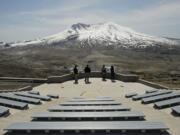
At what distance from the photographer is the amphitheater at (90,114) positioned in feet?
39.9

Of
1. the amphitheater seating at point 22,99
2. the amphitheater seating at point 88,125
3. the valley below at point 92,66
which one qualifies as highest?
the amphitheater seating at point 88,125

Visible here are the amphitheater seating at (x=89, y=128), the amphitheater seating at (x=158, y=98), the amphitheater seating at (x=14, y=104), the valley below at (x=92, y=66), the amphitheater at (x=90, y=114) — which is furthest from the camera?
the valley below at (x=92, y=66)

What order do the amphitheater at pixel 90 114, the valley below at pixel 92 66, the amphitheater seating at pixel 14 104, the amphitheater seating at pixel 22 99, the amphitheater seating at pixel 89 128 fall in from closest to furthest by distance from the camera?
the amphitheater seating at pixel 89 128 → the amphitheater at pixel 90 114 → the amphitheater seating at pixel 14 104 → the amphitheater seating at pixel 22 99 → the valley below at pixel 92 66

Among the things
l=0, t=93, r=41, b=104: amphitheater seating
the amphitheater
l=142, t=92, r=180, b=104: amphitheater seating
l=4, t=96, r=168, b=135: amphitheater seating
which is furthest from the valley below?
l=4, t=96, r=168, b=135: amphitheater seating

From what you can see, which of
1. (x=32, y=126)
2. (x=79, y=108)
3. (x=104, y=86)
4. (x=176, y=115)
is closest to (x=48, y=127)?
(x=32, y=126)

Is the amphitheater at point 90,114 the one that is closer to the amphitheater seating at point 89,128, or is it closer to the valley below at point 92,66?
the amphitheater seating at point 89,128

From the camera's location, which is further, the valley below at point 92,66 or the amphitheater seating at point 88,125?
the valley below at point 92,66

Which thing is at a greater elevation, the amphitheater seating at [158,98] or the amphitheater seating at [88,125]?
the amphitheater seating at [88,125]

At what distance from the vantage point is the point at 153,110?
1717 centimetres

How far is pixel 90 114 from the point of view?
14867 mm

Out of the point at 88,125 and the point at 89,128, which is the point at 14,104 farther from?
the point at 89,128

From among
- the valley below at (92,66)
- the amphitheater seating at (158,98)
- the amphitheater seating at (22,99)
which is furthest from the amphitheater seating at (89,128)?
the valley below at (92,66)

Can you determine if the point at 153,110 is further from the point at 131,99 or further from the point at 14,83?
the point at 14,83

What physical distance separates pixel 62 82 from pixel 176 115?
59.3ft
